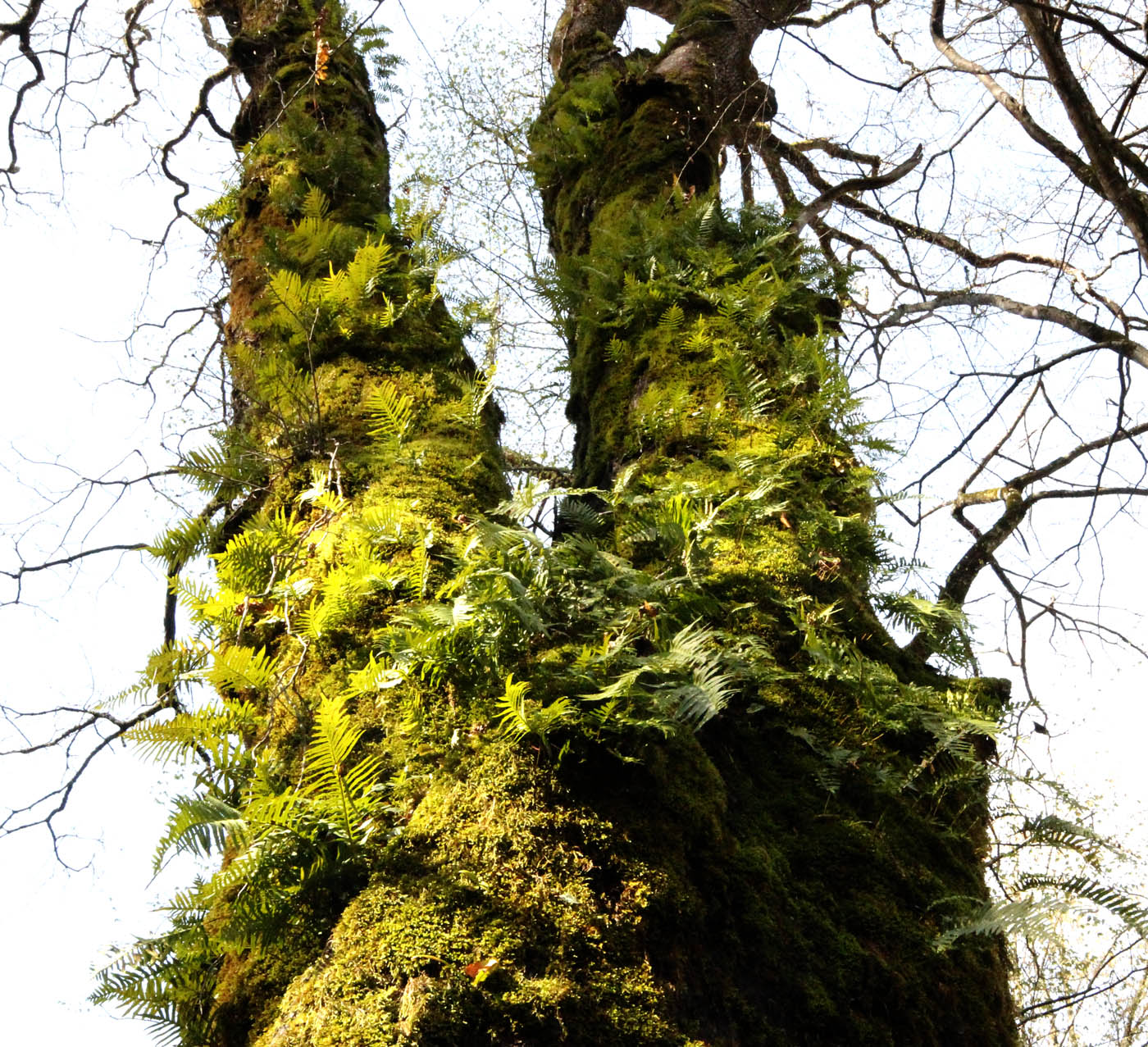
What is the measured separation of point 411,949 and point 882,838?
131 cm

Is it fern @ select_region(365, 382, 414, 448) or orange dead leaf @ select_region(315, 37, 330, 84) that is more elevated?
orange dead leaf @ select_region(315, 37, 330, 84)

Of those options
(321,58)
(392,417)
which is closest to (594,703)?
(392,417)

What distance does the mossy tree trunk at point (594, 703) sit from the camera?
188cm

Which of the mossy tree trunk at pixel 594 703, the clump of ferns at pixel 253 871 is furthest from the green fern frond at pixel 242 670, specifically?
the clump of ferns at pixel 253 871

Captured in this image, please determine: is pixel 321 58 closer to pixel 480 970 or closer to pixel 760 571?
pixel 760 571

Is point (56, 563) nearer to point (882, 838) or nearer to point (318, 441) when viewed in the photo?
point (318, 441)

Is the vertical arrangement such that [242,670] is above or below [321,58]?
below

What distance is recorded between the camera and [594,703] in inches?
87.4

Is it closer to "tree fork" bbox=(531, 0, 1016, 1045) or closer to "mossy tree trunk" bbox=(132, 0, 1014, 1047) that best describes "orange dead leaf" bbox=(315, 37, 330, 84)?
"mossy tree trunk" bbox=(132, 0, 1014, 1047)

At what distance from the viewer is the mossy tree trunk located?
1875 millimetres

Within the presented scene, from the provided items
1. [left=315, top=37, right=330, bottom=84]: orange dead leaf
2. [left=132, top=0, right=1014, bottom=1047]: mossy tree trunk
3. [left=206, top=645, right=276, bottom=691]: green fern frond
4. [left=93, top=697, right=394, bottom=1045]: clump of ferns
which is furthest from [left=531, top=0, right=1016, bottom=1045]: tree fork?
[left=315, top=37, right=330, bottom=84]: orange dead leaf

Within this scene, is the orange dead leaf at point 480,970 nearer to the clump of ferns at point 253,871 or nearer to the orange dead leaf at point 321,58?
the clump of ferns at point 253,871

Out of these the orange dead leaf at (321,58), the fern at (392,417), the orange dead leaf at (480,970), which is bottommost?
the orange dead leaf at (480,970)

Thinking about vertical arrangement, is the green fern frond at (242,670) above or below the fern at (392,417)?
below
